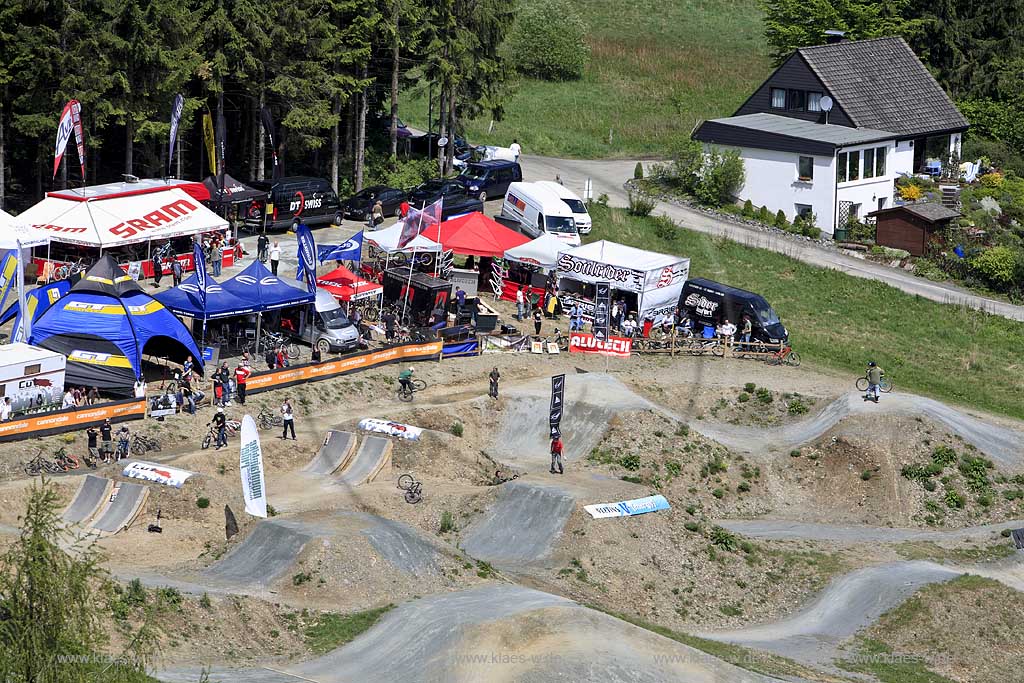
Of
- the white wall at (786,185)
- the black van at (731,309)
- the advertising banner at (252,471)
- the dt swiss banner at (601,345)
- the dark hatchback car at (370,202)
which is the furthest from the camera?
the white wall at (786,185)

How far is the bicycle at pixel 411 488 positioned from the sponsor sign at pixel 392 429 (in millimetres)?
1681

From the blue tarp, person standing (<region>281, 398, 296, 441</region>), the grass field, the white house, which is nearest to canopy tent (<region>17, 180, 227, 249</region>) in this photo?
the blue tarp

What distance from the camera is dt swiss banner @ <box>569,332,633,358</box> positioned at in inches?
1941

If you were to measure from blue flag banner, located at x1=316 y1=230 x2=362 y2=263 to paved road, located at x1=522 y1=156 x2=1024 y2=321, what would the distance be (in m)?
20.9

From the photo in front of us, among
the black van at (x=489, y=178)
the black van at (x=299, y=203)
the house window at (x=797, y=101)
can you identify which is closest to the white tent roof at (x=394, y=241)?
the black van at (x=299, y=203)

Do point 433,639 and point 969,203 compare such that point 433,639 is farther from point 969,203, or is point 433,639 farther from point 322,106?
point 969,203

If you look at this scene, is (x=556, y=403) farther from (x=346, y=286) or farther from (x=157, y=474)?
(x=157, y=474)

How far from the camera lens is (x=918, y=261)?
6369 centimetres

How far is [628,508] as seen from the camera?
36.2m

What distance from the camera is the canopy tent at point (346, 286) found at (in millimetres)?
48312

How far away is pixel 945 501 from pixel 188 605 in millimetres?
23665

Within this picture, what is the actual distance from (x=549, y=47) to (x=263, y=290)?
192ft

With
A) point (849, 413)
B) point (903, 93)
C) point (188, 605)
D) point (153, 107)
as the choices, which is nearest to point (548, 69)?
point (903, 93)

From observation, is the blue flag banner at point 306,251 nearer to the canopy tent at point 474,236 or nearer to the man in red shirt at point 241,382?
the man in red shirt at point 241,382
